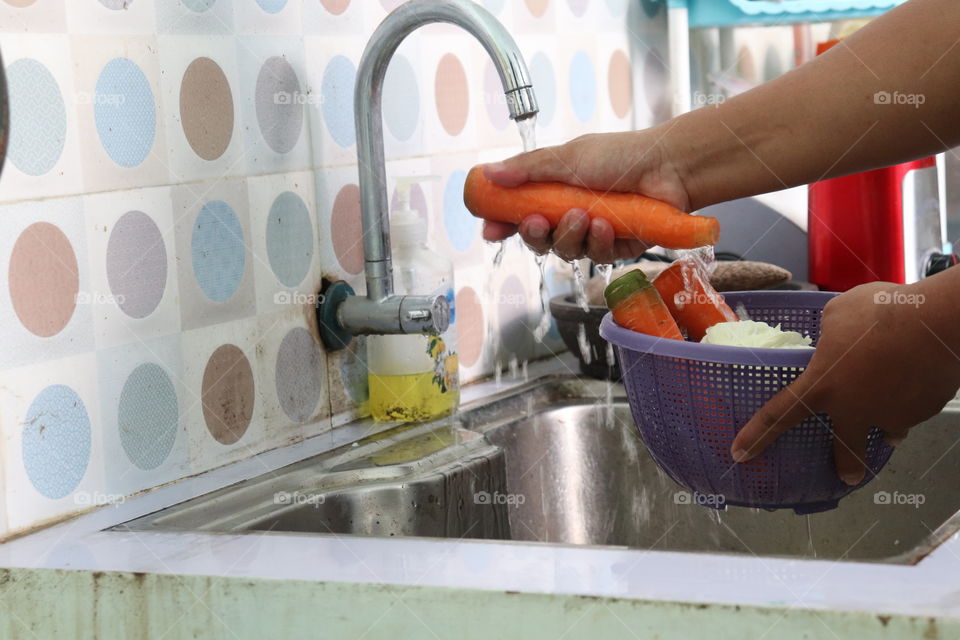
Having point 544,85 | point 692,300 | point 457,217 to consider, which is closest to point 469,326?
point 457,217

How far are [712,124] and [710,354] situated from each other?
25cm

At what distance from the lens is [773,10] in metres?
1.80

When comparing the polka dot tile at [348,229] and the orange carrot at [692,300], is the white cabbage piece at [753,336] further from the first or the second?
the polka dot tile at [348,229]

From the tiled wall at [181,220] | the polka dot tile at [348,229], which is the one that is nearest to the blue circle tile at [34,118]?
the tiled wall at [181,220]

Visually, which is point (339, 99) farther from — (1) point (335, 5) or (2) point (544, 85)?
(2) point (544, 85)

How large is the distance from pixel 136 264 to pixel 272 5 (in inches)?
11.5

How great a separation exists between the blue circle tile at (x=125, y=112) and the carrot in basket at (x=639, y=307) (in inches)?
15.7

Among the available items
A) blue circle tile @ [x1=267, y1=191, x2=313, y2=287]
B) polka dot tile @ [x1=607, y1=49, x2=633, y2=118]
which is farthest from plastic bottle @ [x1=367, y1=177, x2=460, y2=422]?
polka dot tile @ [x1=607, y1=49, x2=633, y2=118]

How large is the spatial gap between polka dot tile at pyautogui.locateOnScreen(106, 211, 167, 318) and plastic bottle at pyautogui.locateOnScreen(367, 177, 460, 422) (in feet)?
0.95

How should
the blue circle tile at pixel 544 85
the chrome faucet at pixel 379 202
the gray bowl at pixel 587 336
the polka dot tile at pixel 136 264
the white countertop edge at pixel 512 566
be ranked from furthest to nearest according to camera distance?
the blue circle tile at pixel 544 85, the gray bowl at pixel 587 336, the chrome faucet at pixel 379 202, the polka dot tile at pixel 136 264, the white countertop edge at pixel 512 566

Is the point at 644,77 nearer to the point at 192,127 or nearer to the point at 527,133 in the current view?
the point at 527,133

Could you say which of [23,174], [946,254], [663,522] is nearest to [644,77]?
[946,254]

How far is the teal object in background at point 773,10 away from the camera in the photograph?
5.89 feet

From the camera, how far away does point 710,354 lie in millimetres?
863
